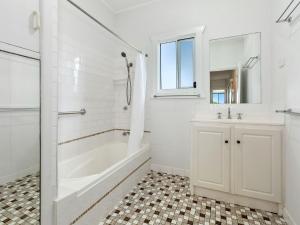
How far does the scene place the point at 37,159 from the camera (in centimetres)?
108

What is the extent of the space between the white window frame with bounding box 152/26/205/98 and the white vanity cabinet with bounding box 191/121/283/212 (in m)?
0.66

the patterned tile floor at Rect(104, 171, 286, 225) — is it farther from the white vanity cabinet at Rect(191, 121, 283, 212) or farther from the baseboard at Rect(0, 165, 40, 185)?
the baseboard at Rect(0, 165, 40, 185)

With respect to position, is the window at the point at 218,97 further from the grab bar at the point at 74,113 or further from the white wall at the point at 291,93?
the grab bar at the point at 74,113

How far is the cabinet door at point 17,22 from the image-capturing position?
1.19 meters

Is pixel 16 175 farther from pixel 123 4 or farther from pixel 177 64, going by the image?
pixel 123 4

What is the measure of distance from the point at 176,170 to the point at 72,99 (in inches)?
68.7

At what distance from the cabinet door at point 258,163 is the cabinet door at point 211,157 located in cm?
10

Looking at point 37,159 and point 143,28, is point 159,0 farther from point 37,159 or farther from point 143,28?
point 37,159

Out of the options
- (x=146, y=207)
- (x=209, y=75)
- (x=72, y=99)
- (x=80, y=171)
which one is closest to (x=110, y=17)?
(x=72, y=99)

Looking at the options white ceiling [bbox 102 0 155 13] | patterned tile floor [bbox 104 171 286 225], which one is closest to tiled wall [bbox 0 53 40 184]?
patterned tile floor [bbox 104 171 286 225]

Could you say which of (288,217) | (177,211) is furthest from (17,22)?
(288,217)

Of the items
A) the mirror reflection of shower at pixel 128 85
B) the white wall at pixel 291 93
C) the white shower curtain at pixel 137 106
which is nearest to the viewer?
the white wall at pixel 291 93

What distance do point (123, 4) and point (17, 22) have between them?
1.79m

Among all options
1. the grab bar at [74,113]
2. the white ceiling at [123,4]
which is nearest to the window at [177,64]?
the white ceiling at [123,4]
